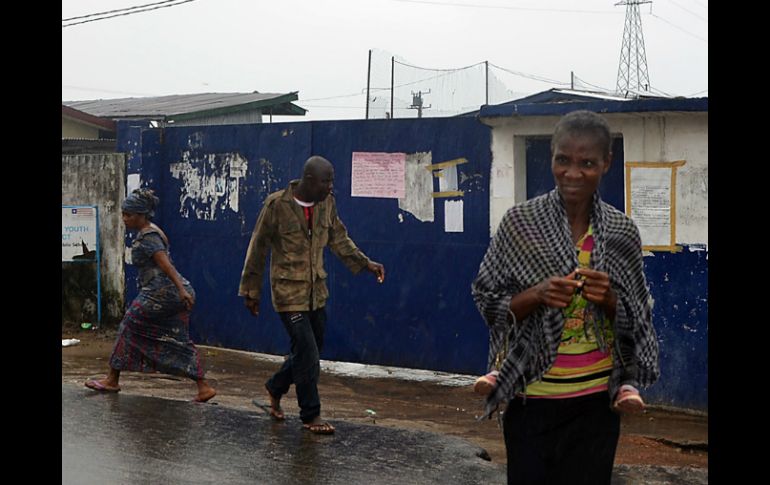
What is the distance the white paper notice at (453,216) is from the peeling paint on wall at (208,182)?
2431 millimetres

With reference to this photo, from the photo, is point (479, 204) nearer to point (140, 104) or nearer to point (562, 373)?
point (562, 373)

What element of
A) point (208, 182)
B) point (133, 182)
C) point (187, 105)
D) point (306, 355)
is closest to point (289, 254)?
point (306, 355)

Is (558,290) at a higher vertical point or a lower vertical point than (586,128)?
lower

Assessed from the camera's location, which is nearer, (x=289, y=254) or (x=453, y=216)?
(x=289, y=254)

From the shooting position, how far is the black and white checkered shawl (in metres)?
3.78

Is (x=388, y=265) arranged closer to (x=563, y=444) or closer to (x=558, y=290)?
(x=563, y=444)

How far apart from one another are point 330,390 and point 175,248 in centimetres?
310

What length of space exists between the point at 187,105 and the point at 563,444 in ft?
54.4

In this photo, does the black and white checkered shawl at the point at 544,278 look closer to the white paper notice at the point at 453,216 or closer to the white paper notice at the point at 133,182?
the white paper notice at the point at 453,216

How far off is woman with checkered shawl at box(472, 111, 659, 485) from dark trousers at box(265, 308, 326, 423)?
320cm

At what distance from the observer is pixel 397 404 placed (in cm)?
895
